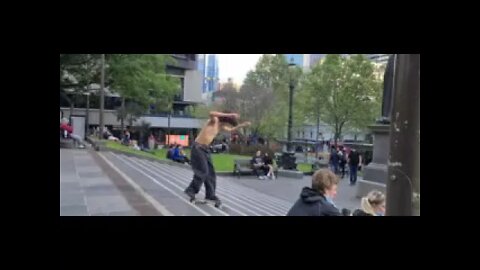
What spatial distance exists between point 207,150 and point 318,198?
2127 mm

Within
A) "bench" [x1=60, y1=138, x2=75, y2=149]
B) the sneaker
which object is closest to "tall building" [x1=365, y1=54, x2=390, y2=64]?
the sneaker

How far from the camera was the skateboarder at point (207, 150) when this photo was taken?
16.7 feet

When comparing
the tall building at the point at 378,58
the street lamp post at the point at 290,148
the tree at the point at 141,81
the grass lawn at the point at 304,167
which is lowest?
the grass lawn at the point at 304,167

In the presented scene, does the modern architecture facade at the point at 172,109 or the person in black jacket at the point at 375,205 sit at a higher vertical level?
the modern architecture facade at the point at 172,109

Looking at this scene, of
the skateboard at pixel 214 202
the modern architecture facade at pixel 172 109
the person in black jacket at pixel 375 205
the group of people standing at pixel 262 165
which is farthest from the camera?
the group of people standing at pixel 262 165

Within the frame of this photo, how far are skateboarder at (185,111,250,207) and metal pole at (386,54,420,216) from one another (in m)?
1.85

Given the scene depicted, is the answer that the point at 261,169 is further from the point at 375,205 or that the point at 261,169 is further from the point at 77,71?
the point at 77,71

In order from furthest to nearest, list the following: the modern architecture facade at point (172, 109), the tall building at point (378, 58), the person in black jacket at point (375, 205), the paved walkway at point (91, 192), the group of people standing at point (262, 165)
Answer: the group of people standing at point (262, 165) < the modern architecture facade at point (172, 109) < the paved walkway at point (91, 192) < the tall building at point (378, 58) < the person in black jacket at point (375, 205)

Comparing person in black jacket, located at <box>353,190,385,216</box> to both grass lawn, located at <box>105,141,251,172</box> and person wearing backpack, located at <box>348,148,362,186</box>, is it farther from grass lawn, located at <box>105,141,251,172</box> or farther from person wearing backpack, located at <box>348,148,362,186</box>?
grass lawn, located at <box>105,141,251,172</box>

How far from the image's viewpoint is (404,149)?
3590 millimetres

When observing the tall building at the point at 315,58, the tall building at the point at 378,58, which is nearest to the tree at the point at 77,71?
the tall building at the point at 315,58

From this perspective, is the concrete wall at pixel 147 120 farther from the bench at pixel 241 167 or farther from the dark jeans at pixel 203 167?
the bench at pixel 241 167

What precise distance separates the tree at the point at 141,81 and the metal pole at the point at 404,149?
7.38ft
